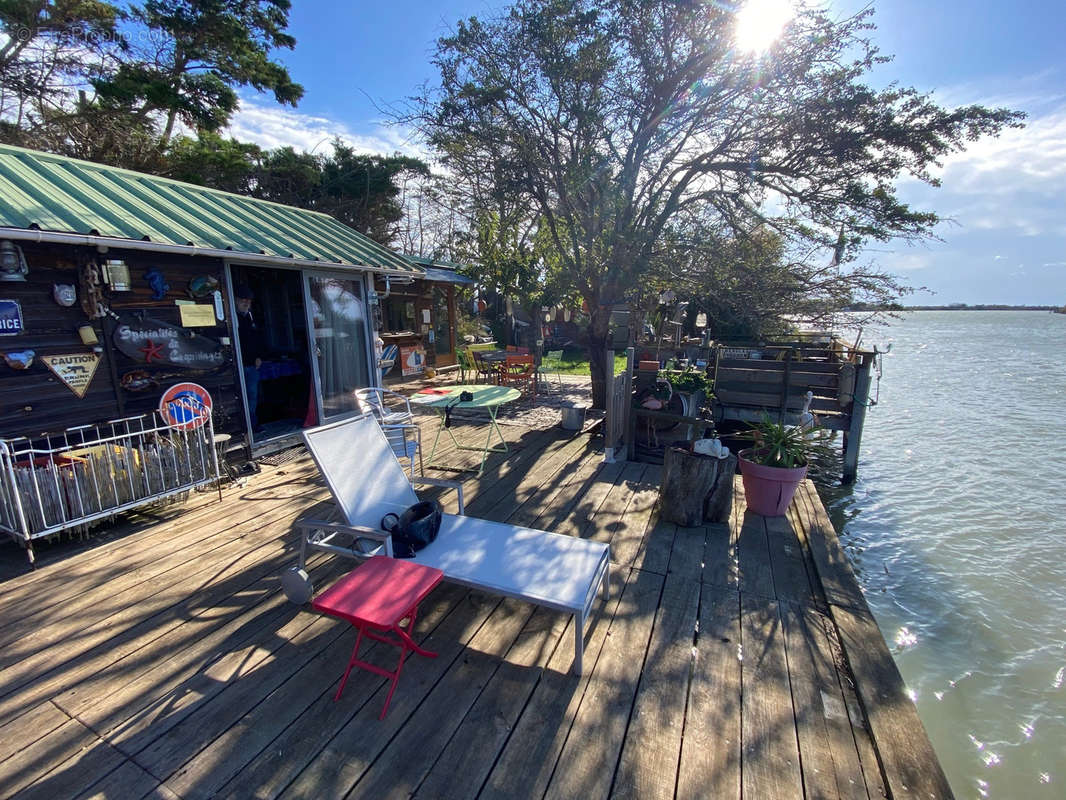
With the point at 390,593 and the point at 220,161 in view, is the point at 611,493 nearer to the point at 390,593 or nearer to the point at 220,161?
the point at 390,593

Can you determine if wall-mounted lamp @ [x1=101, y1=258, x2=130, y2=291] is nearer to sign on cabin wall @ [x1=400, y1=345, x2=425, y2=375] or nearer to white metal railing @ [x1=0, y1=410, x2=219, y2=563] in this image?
white metal railing @ [x1=0, y1=410, x2=219, y2=563]

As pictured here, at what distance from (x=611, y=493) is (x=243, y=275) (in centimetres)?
593

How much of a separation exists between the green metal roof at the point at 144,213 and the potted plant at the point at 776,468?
493 cm

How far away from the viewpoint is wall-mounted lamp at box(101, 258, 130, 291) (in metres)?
3.87

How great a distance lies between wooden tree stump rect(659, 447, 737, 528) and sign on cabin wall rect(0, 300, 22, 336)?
4965mm

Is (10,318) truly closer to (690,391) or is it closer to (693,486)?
(693,486)

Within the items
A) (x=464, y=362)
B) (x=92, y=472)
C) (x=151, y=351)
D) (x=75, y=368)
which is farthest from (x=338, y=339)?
(x=464, y=362)

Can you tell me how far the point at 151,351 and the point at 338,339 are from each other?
84.1 inches

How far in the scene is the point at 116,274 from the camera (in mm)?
3916

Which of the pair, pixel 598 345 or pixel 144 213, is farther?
pixel 598 345

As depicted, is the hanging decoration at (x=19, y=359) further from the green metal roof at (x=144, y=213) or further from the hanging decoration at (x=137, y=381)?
the green metal roof at (x=144, y=213)

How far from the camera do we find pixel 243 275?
666 cm

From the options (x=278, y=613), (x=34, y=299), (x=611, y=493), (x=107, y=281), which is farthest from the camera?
(x=611, y=493)

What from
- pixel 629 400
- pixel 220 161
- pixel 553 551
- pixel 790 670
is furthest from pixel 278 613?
pixel 220 161
